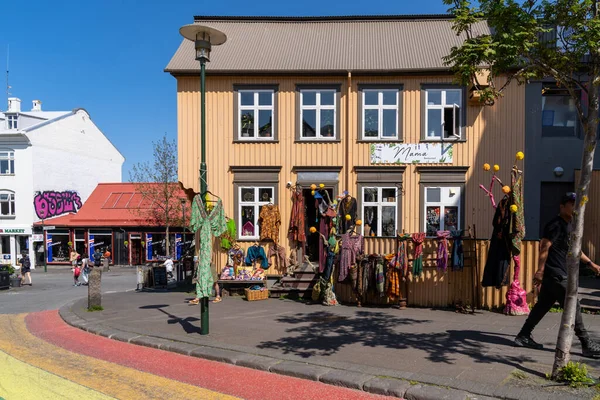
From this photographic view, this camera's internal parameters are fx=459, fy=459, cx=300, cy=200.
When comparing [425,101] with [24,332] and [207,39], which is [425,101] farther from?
[24,332]

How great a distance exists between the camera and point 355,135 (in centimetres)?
1430

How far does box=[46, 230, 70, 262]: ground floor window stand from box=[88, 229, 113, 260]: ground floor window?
83.6 inches

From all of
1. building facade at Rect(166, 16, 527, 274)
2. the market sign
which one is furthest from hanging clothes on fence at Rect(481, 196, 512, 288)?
the market sign

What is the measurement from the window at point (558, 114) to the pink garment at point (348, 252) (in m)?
7.41

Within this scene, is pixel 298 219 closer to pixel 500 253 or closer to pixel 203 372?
pixel 500 253

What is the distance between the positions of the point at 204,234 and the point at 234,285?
4987 millimetres

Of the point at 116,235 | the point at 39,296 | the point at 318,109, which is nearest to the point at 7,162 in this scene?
the point at 116,235

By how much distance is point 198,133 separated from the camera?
14.5m

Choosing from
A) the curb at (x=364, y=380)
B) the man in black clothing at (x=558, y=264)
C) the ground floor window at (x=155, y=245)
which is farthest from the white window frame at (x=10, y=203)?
the man in black clothing at (x=558, y=264)

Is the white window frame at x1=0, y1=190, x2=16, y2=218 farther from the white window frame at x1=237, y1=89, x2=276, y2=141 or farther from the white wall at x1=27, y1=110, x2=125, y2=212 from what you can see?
the white window frame at x1=237, y1=89, x2=276, y2=141

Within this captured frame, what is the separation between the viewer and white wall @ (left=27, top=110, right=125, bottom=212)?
1308 inches

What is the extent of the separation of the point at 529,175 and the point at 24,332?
13923 mm

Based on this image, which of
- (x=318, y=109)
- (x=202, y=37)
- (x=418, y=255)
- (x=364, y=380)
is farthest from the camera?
(x=318, y=109)

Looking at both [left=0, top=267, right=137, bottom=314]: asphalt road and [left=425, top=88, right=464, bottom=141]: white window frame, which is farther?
[left=425, top=88, right=464, bottom=141]: white window frame
